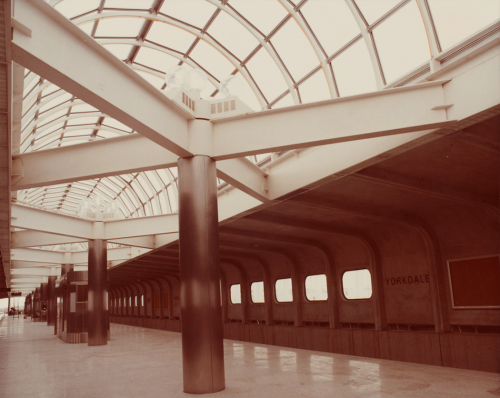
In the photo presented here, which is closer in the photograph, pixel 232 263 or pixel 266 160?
pixel 266 160

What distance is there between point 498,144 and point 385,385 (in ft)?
20.0

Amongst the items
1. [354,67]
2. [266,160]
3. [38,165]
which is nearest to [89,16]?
[38,165]

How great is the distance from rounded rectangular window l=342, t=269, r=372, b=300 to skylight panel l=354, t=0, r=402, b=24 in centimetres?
1106

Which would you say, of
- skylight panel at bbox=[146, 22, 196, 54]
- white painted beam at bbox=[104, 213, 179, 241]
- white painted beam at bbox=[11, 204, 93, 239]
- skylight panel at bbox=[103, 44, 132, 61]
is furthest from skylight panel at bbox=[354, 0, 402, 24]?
white painted beam at bbox=[11, 204, 93, 239]

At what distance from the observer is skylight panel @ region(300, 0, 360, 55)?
469 inches

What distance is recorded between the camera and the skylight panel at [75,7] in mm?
14432

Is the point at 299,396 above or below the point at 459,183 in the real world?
below

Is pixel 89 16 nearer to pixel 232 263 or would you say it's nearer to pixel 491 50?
pixel 491 50

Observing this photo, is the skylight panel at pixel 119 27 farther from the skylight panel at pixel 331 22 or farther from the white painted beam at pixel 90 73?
the white painted beam at pixel 90 73

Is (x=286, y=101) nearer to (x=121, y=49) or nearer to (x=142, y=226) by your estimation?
(x=121, y=49)

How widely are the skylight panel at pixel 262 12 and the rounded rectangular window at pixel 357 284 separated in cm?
1073

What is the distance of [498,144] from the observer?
999 centimetres

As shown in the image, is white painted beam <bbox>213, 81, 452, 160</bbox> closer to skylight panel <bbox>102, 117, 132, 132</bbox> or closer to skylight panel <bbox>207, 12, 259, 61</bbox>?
skylight panel <bbox>207, 12, 259, 61</bbox>

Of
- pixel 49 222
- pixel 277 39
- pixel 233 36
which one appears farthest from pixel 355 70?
pixel 49 222
